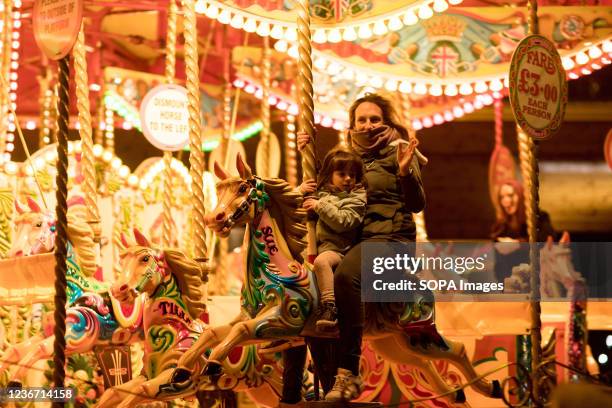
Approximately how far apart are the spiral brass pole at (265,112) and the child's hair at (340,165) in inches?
191

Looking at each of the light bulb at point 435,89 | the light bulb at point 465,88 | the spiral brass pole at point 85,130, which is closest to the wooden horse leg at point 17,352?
the spiral brass pole at point 85,130

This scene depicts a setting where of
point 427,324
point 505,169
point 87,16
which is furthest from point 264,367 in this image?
point 87,16

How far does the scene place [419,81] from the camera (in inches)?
378

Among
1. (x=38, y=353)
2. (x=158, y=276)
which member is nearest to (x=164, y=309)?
(x=158, y=276)

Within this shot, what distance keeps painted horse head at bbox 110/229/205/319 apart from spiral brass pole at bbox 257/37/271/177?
4385 millimetres

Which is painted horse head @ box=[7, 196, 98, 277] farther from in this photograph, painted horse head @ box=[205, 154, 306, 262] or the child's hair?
the child's hair

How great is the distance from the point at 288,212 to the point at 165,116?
145 inches

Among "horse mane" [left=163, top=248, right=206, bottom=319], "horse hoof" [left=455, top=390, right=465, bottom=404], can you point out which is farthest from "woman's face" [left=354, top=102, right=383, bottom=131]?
"horse hoof" [left=455, top=390, right=465, bottom=404]

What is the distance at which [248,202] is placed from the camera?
5238mm

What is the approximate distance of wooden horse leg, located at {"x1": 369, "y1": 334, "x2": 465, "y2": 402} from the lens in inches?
224

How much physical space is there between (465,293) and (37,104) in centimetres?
954

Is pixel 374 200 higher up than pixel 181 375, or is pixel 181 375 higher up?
pixel 374 200

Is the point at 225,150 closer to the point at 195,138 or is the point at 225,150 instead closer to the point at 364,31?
the point at 364,31

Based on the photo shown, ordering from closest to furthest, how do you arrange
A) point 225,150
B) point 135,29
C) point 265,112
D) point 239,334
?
1. point 239,334
2. point 265,112
3. point 225,150
4. point 135,29
